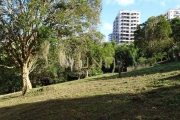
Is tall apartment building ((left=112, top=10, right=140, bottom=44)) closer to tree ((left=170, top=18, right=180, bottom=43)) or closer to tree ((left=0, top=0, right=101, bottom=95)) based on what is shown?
tree ((left=170, top=18, right=180, bottom=43))

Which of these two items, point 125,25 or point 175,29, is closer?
point 175,29

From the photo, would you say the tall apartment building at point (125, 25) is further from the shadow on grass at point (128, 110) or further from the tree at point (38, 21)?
the shadow on grass at point (128, 110)

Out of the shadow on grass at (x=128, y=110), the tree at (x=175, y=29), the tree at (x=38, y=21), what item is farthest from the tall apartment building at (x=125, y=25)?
the shadow on grass at (x=128, y=110)

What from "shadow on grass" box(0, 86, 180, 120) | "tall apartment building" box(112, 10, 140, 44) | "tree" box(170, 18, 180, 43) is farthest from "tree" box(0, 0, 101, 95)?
"tall apartment building" box(112, 10, 140, 44)

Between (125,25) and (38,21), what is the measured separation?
110m

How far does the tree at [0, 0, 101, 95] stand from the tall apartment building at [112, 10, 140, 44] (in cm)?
10418

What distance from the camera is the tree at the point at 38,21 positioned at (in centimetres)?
1444

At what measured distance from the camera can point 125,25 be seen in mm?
121375

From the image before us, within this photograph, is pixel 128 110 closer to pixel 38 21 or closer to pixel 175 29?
pixel 38 21

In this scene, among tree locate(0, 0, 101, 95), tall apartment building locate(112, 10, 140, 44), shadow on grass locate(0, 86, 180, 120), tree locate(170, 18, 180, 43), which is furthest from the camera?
tall apartment building locate(112, 10, 140, 44)

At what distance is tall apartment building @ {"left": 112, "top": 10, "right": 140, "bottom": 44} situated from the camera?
12018 cm

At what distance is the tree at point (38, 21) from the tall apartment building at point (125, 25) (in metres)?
104

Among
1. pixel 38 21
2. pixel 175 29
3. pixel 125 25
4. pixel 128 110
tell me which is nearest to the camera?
pixel 128 110

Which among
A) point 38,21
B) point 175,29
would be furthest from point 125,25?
point 38,21
